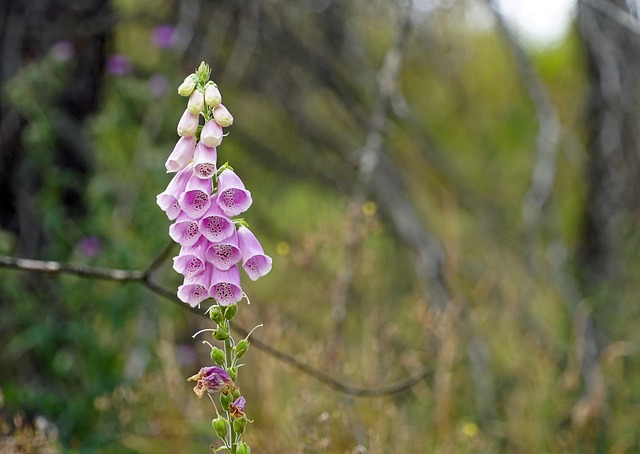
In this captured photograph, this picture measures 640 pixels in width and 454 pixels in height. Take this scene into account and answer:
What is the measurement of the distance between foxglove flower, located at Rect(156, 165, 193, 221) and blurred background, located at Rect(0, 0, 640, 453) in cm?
98

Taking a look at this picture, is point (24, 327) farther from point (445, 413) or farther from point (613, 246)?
point (613, 246)

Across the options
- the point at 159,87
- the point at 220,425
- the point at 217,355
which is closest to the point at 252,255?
the point at 217,355

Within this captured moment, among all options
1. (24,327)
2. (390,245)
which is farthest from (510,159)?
(24,327)

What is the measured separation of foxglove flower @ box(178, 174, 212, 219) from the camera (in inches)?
50.7

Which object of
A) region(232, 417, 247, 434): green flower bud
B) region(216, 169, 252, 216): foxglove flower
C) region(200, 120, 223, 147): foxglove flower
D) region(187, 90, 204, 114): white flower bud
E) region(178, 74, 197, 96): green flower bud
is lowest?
region(232, 417, 247, 434): green flower bud

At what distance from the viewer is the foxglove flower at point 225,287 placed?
1.31 m

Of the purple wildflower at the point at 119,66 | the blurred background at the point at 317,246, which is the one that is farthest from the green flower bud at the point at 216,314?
the purple wildflower at the point at 119,66

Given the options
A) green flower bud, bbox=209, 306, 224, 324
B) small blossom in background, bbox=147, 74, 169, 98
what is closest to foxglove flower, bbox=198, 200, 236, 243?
green flower bud, bbox=209, 306, 224, 324

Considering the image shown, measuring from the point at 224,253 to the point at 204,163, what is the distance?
137 millimetres

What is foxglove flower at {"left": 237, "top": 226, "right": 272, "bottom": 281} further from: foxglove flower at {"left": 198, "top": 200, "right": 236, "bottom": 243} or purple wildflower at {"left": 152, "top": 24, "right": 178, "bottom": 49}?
purple wildflower at {"left": 152, "top": 24, "right": 178, "bottom": 49}

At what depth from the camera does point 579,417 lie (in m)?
2.79

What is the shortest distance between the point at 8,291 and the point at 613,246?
3250mm

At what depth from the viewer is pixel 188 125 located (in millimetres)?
1359

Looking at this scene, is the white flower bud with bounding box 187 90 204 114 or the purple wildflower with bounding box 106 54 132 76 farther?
the purple wildflower with bounding box 106 54 132 76
